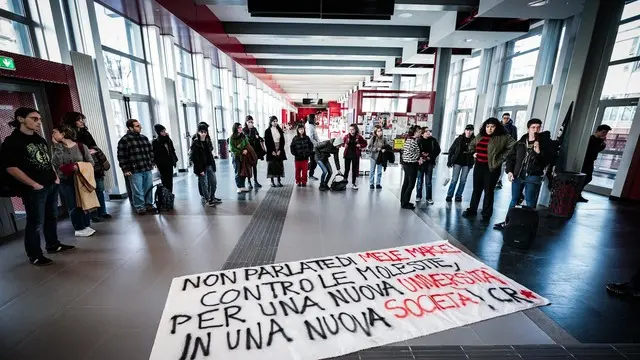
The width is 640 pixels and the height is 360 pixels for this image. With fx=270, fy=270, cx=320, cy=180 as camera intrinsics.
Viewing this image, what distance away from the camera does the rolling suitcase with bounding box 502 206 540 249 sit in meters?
3.66

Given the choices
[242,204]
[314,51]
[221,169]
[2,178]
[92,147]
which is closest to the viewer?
[2,178]

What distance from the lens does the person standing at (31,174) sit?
2.88 m

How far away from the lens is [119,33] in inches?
252

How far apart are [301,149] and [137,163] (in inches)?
134

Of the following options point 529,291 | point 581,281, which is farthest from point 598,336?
point 581,281

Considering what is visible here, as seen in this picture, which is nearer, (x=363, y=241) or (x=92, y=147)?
(x=363, y=241)

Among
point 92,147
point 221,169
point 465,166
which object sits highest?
point 92,147

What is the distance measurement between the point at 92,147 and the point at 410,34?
381 inches

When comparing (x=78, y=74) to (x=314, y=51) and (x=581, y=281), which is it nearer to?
(x=581, y=281)

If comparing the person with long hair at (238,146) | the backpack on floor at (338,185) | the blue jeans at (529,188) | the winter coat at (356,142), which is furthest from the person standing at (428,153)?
the person with long hair at (238,146)

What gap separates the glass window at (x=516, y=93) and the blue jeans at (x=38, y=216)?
39.0 ft

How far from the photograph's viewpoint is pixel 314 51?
1216 cm

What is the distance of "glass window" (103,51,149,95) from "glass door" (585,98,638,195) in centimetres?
1173

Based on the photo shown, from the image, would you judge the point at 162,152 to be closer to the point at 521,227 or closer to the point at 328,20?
the point at 521,227
